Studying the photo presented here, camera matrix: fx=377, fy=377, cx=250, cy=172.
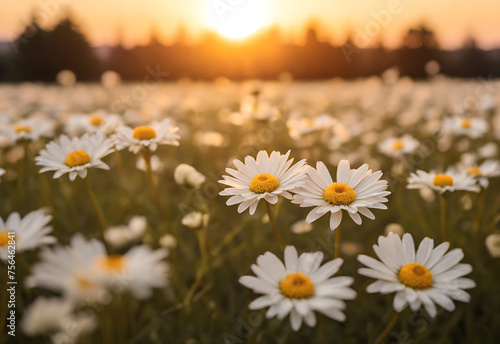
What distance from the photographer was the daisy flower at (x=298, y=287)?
0.87m

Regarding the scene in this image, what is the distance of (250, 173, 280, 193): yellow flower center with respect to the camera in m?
1.12

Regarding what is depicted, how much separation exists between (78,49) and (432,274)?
31.2 meters

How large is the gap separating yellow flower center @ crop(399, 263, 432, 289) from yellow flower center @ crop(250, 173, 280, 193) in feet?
1.39

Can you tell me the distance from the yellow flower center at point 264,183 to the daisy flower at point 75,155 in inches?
20.4

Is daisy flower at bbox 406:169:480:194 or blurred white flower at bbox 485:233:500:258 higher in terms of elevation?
daisy flower at bbox 406:169:480:194

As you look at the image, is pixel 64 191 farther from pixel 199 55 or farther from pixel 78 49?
pixel 199 55

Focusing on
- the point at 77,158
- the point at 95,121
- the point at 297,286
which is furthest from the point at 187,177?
the point at 95,121

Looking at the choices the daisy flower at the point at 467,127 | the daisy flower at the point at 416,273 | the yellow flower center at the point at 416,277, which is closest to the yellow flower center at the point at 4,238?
the daisy flower at the point at 416,273

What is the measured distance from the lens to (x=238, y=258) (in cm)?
226

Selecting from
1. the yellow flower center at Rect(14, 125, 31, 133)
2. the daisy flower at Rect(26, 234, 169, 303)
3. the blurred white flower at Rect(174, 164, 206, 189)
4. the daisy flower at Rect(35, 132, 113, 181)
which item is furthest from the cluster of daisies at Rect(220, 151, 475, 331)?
the yellow flower center at Rect(14, 125, 31, 133)

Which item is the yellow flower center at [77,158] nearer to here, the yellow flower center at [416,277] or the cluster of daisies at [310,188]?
the cluster of daisies at [310,188]

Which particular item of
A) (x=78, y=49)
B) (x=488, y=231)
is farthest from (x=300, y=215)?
(x=78, y=49)

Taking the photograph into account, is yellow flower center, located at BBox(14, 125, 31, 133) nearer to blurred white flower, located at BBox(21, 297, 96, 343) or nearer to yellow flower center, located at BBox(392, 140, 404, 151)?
blurred white flower, located at BBox(21, 297, 96, 343)

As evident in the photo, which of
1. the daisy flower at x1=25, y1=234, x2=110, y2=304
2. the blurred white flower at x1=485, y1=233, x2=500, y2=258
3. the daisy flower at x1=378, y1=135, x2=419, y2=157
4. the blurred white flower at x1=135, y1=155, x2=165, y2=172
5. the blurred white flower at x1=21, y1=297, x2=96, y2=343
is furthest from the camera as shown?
the daisy flower at x1=378, y1=135, x2=419, y2=157
